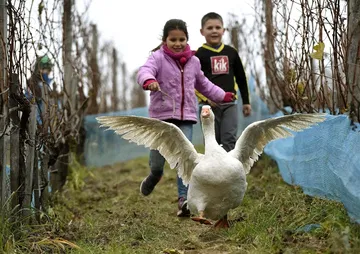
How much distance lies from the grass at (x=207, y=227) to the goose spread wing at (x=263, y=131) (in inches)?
19.4

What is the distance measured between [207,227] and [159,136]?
0.88m

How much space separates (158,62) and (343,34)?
5.49ft

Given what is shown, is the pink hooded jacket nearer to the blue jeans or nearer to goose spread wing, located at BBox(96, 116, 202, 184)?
the blue jeans

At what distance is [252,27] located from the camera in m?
8.73

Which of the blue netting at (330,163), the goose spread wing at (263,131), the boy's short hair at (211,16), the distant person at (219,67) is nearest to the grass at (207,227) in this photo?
the blue netting at (330,163)

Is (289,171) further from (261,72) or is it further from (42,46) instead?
(261,72)

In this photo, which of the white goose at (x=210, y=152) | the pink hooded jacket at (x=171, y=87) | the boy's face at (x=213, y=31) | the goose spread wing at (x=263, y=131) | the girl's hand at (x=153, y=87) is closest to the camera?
the white goose at (x=210, y=152)

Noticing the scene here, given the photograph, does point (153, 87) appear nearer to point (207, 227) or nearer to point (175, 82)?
point (175, 82)

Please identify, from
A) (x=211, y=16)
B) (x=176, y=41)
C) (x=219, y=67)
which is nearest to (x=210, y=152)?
(x=176, y=41)

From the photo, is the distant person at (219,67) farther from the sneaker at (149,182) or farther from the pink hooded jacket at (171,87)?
the sneaker at (149,182)

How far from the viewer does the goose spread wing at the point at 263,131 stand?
4121 millimetres

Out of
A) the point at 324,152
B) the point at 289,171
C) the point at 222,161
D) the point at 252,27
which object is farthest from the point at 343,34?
the point at 252,27

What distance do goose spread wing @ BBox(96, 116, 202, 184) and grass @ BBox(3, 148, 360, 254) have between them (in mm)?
601

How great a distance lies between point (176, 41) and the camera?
16.2 feet
